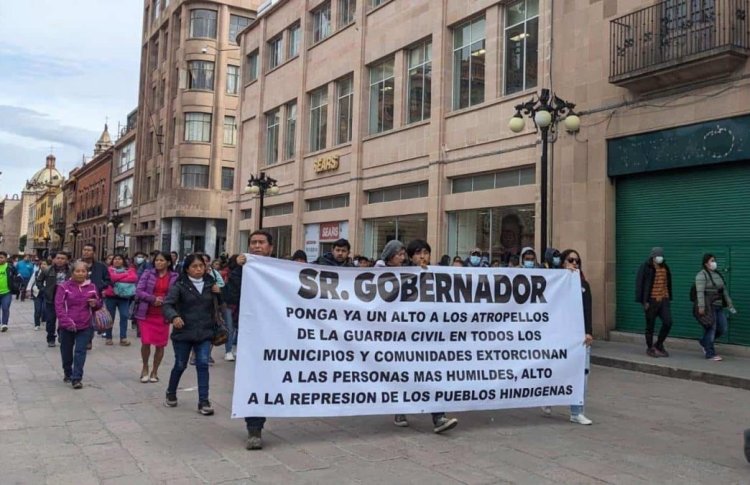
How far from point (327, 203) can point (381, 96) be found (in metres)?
5.25

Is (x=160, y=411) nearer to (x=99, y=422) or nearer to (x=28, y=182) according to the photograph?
(x=99, y=422)

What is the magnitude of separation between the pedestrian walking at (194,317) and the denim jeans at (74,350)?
1.83m

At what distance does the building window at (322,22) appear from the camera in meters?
27.5

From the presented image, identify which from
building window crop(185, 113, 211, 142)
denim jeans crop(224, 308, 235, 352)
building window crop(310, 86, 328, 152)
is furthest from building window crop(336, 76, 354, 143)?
building window crop(185, 113, 211, 142)

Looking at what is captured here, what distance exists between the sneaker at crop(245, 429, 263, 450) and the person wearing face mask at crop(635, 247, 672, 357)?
8647 millimetres

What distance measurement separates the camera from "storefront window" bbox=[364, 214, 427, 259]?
2127 cm

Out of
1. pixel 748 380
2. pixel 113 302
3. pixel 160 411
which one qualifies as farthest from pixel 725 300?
→ pixel 113 302

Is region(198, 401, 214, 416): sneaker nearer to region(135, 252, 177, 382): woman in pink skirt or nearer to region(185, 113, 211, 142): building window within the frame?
region(135, 252, 177, 382): woman in pink skirt

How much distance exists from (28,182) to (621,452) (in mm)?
150898

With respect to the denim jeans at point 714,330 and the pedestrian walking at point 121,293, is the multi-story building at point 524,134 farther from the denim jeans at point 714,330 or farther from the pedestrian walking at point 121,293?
the pedestrian walking at point 121,293

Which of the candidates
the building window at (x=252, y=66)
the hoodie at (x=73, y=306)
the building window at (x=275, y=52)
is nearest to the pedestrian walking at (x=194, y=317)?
the hoodie at (x=73, y=306)

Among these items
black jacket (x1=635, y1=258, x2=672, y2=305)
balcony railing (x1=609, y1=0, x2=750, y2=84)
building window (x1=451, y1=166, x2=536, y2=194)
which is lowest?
black jacket (x1=635, y1=258, x2=672, y2=305)

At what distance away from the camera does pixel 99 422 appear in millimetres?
6508

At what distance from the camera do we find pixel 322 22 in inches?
1104
